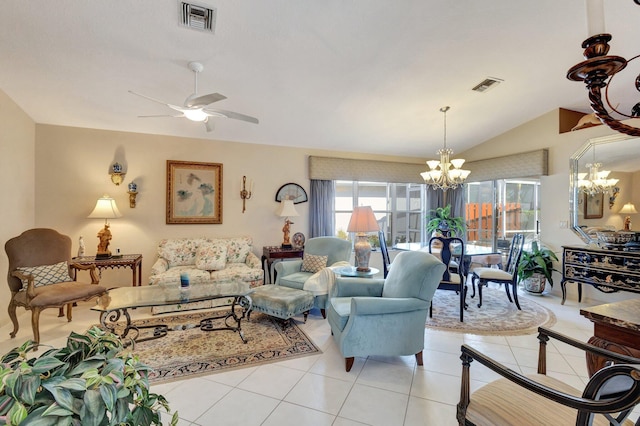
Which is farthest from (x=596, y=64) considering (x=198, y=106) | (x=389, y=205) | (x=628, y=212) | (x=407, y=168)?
(x=389, y=205)

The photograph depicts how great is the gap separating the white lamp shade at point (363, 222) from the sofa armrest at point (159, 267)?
8.97 feet

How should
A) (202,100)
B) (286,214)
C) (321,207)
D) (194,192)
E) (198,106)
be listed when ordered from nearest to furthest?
1. (202,100)
2. (198,106)
3. (194,192)
4. (286,214)
5. (321,207)

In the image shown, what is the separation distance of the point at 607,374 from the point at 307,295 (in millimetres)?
2815

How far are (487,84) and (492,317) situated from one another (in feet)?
10.0

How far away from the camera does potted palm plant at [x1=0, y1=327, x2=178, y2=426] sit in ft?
1.68

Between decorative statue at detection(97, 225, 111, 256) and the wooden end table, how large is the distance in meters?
5.13

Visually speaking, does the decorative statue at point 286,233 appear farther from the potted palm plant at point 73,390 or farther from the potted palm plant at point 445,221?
the potted palm plant at point 73,390

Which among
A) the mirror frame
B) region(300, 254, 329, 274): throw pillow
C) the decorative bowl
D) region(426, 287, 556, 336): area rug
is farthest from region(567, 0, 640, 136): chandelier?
the mirror frame

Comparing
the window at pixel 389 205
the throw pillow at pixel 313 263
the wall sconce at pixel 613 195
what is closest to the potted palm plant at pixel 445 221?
the window at pixel 389 205

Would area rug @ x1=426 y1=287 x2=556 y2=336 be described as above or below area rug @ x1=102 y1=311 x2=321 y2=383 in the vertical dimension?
above

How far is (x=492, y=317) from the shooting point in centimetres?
369

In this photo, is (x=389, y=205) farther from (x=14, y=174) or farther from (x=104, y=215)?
(x=14, y=174)

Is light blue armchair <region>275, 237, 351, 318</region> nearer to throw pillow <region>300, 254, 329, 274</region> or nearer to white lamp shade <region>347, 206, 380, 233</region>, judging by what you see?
throw pillow <region>300, 254, 329, 274</region>

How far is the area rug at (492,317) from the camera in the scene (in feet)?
10.9
